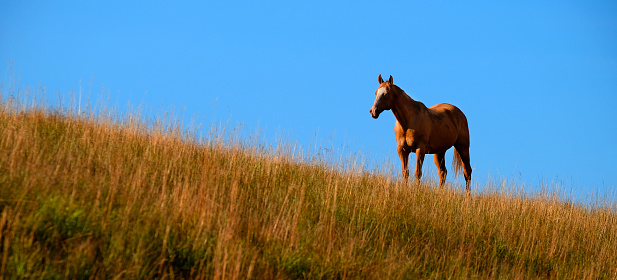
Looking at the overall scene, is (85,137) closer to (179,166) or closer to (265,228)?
(179,166)

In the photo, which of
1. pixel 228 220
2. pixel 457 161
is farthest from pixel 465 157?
pixel 228 220

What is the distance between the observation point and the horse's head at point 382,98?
33.0 feet

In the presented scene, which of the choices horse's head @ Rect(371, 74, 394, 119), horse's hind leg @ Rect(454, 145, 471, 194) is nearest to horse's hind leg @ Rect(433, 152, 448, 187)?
horse's hind leg @ Rect(454, 145, 471, 194)

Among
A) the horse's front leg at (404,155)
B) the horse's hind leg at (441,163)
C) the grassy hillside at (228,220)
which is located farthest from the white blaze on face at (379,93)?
the horse's hind leg at (441,163)

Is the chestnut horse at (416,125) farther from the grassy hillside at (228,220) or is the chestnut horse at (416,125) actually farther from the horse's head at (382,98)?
the grassy hillside at (228,220)

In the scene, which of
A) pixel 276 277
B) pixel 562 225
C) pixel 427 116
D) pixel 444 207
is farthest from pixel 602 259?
pixel 276 277

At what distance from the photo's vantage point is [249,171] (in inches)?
293

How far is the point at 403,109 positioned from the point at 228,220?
6.40 meters

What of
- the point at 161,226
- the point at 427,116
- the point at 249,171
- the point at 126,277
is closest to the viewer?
the point at 126,277

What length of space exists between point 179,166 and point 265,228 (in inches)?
85.6

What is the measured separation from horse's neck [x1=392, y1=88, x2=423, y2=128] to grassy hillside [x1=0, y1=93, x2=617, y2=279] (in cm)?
168

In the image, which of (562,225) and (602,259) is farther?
(562,225)

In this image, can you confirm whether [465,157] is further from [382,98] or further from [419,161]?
[382,98]

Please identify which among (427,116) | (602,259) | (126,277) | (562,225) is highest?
(427,116)
